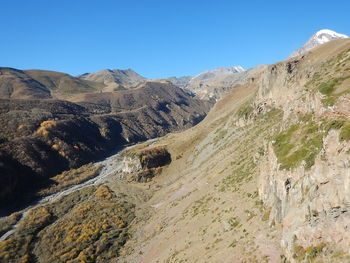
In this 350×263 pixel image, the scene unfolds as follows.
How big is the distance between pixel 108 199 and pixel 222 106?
61.4 m

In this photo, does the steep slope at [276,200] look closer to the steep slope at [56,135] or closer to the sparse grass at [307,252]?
the sparse grass at [307,252]

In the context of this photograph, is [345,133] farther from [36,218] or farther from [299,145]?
[36,218]

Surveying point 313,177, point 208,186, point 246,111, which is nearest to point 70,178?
point 208,186

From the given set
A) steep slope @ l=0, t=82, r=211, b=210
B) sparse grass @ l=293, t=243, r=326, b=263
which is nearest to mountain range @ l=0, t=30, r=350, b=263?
sparse grass @ l=293, t=243, r=326, b=263

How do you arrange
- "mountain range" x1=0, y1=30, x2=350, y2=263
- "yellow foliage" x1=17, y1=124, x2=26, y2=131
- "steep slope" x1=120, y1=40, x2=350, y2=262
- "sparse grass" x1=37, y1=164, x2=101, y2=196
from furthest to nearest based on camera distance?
"yellow foliage" x1=17, y1=124, x2=26, y2=131, "sparse grass" x1=37, y1=164, x2=101, y2=196, "mountain range" x1=0, y1=30, x2=350, y2=263, "steep slope" x1=120, y1=40, x2=350, y2=262

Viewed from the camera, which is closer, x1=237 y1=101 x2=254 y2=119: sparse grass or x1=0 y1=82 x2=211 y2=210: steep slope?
x1=237 y1=101 x2=254 y2=119: sparse grass

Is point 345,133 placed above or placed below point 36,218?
below

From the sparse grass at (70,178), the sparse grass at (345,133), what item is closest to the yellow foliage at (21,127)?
the sparse grass at (70,178)

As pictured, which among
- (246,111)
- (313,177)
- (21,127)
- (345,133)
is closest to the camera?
(345,133)

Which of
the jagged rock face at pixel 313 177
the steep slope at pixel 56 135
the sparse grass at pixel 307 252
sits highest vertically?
the steep slope at pixel 56 135

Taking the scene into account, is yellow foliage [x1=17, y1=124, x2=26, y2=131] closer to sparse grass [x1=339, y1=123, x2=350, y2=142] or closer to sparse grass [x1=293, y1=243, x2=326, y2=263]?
sparse grass [x1=293, y1=243, x2=326, y2=263]

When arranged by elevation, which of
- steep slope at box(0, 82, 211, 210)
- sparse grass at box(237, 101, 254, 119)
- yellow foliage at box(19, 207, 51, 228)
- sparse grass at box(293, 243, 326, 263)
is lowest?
sparse grass at box(293, 243, 326, 263)

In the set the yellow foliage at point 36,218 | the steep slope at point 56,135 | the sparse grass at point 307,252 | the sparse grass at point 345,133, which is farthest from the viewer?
the steep slope at point 56,135

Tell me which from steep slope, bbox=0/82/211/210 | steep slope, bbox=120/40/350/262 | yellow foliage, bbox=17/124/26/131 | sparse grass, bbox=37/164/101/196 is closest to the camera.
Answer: steep slope, bbox=120/40/350/262
